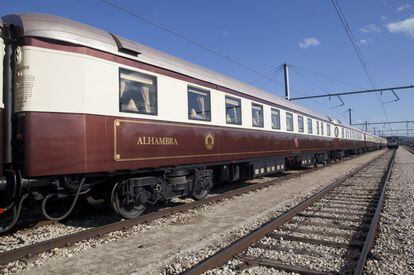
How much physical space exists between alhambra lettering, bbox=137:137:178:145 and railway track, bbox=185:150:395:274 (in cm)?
259

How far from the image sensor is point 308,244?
5703 mm

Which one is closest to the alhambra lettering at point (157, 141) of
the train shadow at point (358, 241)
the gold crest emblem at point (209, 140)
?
the gold crest emblem at point (209, 140)

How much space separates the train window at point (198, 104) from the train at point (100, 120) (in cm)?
2

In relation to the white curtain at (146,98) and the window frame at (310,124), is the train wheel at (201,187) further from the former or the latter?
the window frame at (310,124)

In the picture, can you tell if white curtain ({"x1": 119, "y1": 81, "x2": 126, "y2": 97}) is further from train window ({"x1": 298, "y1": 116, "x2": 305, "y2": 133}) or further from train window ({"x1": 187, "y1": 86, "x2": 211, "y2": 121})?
train window ({"x1": 298, "y1": 116, "x2": 305, "y2": 133})

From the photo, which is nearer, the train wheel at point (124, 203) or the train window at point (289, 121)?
the train wheel at point (124, 203)

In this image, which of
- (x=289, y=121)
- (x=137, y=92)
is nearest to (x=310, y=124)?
(x=289, y=121)

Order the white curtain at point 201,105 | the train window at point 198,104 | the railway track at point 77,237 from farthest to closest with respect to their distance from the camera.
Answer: the white curtain at point 201,105, the train window at point 198,104, the railway track at point 77,237

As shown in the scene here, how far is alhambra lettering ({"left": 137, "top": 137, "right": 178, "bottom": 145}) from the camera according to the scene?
23.5 feet

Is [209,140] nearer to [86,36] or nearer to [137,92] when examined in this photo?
[137,92]

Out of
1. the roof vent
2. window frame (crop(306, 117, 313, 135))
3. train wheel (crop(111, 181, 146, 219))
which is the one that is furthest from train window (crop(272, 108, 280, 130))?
the roof vent

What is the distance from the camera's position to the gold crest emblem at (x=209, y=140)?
920 cm

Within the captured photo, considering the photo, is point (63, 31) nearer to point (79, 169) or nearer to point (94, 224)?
point (79, 169)

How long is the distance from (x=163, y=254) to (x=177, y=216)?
2.48m
